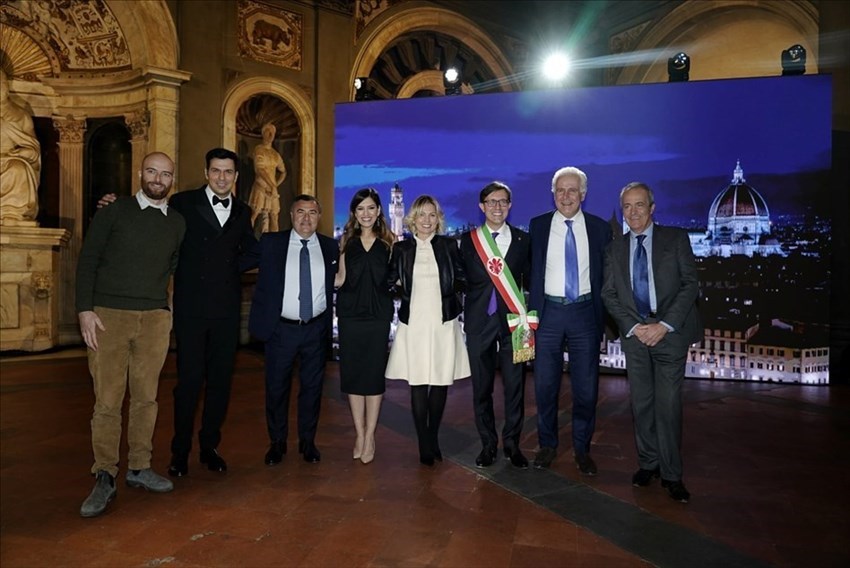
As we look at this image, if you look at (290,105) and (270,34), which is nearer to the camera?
(270,34)

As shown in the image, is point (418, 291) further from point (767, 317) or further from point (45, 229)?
point (45, 229)

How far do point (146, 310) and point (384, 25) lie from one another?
807 cm

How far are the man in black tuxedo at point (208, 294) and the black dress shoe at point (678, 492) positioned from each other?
2367mm

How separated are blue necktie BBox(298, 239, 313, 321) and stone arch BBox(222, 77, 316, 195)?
5.31m

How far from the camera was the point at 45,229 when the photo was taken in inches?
284

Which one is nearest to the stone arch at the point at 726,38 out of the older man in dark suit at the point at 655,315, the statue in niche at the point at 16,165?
the older man in dark suit at the point at 655,315

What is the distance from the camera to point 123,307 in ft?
9.24

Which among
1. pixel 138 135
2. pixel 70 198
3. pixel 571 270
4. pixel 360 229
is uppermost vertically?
pixel 138 135

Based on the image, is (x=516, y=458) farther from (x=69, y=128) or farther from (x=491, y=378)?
(x=69, y=128)

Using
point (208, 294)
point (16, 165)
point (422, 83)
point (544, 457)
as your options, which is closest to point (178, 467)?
point (208, 294)

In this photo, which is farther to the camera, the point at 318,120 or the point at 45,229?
the point at 318,120

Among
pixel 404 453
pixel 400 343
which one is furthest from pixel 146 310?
pixel 404 453

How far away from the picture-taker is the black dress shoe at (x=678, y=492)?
9.61ft

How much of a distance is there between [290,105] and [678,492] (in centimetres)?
759
